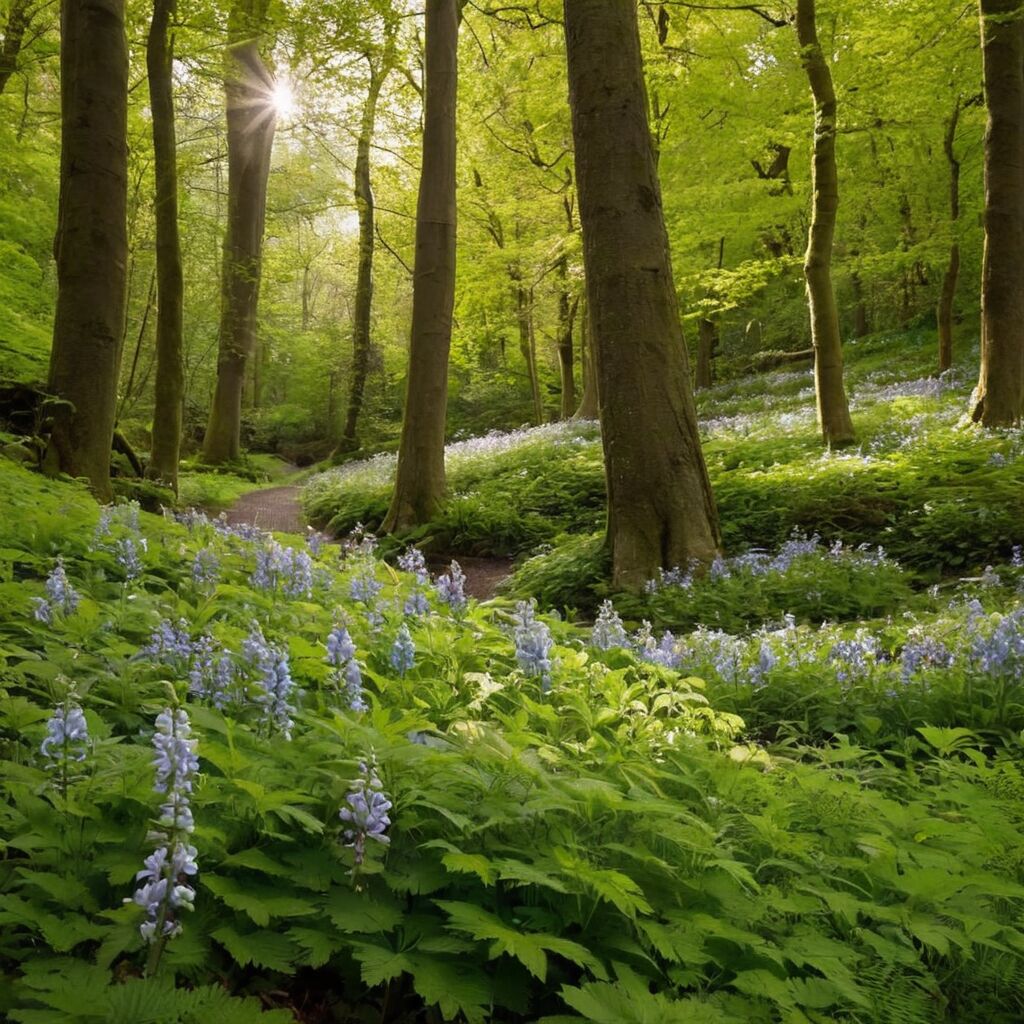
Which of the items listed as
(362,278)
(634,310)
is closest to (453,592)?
(634,310)

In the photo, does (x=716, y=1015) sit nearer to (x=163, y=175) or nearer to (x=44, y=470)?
(x=44, y=470)

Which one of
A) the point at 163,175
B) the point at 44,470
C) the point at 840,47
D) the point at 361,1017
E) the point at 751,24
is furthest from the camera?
the point at 751,24

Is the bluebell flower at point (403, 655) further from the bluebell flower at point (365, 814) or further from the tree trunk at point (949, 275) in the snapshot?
the tree trunk at point (949, 275)

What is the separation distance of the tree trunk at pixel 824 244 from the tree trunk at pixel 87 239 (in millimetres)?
9150

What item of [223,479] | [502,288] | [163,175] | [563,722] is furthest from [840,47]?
[563,722]

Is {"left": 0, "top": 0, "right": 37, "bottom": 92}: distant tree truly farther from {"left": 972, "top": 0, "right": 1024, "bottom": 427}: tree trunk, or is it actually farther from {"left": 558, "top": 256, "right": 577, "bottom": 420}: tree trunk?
{"left": 558, "top": 256, "right": 577, "bottom": 420}: tree trunk

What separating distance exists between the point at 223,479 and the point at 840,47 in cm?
1716

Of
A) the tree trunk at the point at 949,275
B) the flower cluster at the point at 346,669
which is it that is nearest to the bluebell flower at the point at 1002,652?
the flower cluster at the point at 346,669

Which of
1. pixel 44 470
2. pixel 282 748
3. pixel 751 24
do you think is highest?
pixel 751 24

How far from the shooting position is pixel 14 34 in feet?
40.7

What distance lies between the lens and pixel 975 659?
420cm

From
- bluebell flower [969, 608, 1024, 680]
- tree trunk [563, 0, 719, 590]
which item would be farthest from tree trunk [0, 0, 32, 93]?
bluebell flower [969, 608, 1024, 680]

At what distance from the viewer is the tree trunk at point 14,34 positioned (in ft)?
39.4

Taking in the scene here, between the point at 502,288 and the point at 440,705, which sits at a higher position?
the point at 502,288
